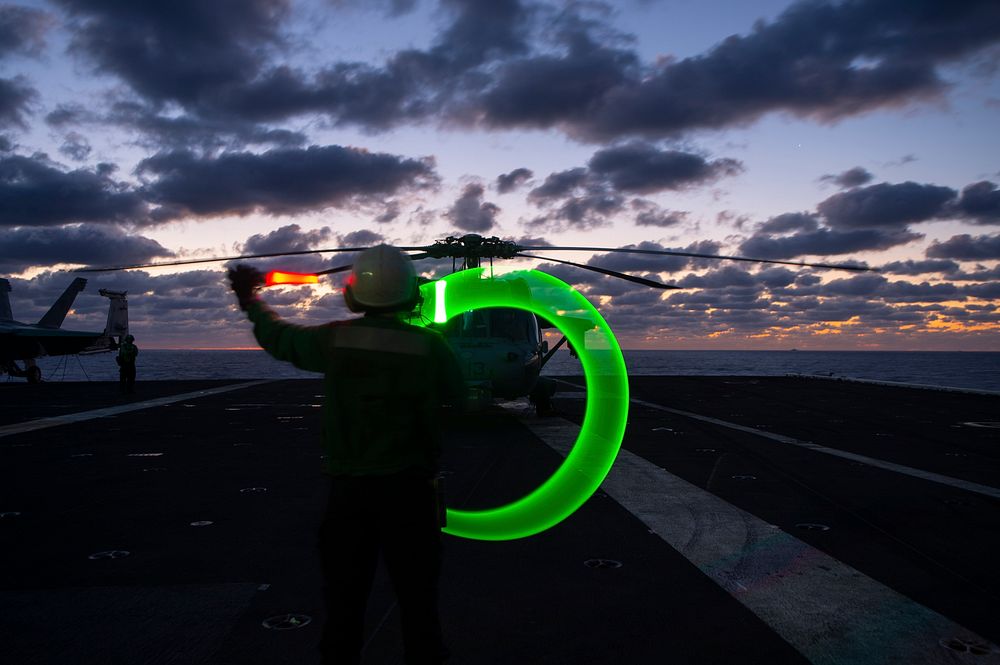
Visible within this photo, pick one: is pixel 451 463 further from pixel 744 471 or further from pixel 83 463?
pixel 83 463

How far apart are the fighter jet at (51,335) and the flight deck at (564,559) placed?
34.5 m

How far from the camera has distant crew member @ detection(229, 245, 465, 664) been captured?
317cm

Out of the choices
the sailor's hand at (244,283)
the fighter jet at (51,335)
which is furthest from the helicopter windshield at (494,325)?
the fighter jet at (51,335)

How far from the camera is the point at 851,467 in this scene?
1018cm

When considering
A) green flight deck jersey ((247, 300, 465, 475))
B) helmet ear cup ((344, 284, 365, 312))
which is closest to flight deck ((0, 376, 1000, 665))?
green flight deck jersey ((247, 300, 465, 475))

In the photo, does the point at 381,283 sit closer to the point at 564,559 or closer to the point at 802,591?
the point at 564,559

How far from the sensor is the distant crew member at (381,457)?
3.17 meters

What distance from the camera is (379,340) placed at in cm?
327

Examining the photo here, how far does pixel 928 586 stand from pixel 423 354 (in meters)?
4.45

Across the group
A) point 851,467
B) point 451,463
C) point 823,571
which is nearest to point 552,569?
point 823,571

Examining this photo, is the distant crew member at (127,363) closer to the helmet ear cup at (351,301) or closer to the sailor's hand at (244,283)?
the sailor's hand at (244,283)

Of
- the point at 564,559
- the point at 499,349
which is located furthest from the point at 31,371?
the point at 564,559

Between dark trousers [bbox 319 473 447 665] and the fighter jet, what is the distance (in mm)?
46254

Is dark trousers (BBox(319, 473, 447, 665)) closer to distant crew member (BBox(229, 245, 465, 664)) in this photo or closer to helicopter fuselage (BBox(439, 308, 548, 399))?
distant crew member (BBox(229, 245, 465, 664))
